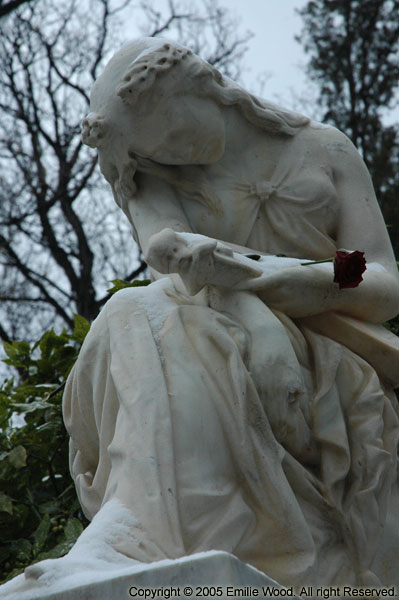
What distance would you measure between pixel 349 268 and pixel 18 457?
6.48 ft

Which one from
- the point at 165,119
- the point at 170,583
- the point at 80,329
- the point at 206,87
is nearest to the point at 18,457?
the point at 80,329

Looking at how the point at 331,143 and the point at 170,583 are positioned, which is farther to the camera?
the point at 331,143

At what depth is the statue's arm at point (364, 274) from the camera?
13.7 feet

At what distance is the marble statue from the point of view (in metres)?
3.70

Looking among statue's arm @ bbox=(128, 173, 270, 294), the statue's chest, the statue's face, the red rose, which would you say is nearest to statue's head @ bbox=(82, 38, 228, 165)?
the statue's face

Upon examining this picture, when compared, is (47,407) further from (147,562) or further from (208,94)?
(147,562)

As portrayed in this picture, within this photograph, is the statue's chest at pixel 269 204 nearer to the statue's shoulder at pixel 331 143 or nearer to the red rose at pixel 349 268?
the statue's shoulder at pixel 331 143

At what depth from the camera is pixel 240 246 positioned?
4.51 metres

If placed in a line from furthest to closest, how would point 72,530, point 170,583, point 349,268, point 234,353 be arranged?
point 72,530 < point 349,268 < point 234,353 < point 170,583

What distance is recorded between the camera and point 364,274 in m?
4.33

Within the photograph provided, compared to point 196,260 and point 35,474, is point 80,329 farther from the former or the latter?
point 196,260

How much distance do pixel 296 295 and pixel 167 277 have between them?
1.44 feet

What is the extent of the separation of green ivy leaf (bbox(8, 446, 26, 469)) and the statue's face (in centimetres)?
156

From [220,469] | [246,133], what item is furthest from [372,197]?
[220,469]
